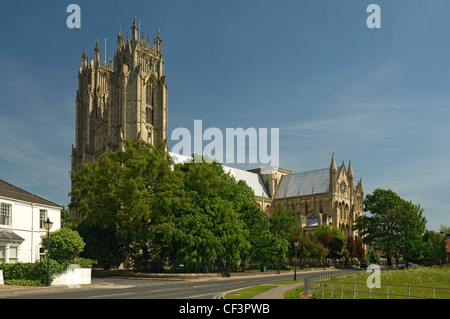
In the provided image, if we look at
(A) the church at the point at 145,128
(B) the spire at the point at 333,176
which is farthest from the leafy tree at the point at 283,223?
→ (B) the spire at the point at 333,176

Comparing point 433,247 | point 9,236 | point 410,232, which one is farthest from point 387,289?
point 433,247

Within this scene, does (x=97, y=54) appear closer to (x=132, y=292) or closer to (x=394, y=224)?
(x=394, y=224)

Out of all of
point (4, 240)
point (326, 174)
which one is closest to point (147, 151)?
point (4, 240)

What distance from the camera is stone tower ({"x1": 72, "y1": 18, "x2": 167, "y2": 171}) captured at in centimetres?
9700

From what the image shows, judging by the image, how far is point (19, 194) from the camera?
39188 millimetres

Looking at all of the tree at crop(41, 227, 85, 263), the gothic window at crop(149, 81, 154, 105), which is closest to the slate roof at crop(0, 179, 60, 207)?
the tree at crop(41, 227, 85, 263)

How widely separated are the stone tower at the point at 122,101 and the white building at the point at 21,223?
176 ft

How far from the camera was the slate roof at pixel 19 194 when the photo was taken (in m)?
37.1

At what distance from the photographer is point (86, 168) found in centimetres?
5316

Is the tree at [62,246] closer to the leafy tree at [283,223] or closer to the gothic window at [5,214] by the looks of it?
the gothic window at [5,214]

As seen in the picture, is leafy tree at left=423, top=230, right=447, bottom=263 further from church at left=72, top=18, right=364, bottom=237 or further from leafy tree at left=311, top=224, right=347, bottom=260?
church at left=72, top=18, right=364, bottom=237
